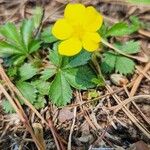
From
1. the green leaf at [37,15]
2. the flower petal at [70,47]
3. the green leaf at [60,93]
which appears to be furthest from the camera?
the green leaf at [37,15]

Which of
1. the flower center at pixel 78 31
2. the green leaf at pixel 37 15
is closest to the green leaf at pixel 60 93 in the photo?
the flower center at pixel 78 31

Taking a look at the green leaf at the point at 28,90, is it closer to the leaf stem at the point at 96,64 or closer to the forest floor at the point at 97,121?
the forest floor at the point at 97,121

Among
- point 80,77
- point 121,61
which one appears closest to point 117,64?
point 121,61

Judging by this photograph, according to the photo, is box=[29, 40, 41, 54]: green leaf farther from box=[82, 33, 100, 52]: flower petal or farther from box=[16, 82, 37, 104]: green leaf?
box=[82, 33, 100, 52]: flower petal

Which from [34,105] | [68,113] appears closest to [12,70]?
[34,105]

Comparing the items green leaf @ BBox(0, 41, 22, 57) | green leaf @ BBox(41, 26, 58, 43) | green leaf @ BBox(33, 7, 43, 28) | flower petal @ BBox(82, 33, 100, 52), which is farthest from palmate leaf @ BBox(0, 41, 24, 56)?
flower petal @ BBox(82, 33, 100, 52)

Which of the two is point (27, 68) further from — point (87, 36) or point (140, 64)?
point (140, 64)
